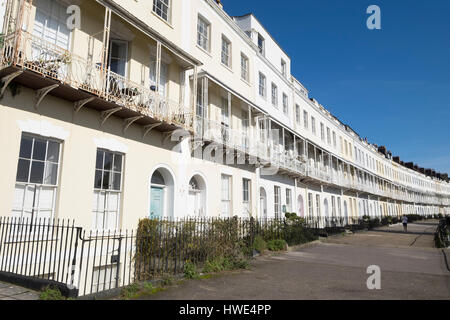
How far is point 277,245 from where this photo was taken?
12422 mm

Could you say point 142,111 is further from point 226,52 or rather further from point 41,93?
point 226,52

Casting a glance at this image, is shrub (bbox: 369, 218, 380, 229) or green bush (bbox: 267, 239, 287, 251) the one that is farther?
shrub (bbox: 369, 218, 380, 229)

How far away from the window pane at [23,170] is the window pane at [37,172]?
108 mm

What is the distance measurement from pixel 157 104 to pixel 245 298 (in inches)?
267

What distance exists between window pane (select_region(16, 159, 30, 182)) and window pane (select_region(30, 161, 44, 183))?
11 centimetres

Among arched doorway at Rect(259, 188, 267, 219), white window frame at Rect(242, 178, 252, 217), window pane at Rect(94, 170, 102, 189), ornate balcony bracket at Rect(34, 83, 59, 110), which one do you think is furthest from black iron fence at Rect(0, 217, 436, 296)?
arched doorway at Rect(259, 188, 267, 219)

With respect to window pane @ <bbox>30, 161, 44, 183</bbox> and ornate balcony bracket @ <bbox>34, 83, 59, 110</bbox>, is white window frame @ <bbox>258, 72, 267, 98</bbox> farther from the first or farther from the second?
window pane @ <bbox>30, 161, 44, 183</bbox>

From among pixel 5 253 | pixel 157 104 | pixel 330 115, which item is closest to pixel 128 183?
pixel 157 104

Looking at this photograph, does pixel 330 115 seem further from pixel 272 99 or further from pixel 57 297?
pixel 57 297

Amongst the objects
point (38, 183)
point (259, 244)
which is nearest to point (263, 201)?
point (259, 244)

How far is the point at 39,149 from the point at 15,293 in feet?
11.7

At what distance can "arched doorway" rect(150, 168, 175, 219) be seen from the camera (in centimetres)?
1089

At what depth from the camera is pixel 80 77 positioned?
8023 mm
